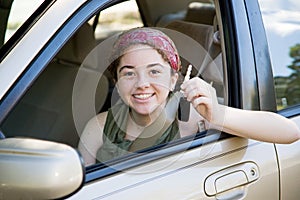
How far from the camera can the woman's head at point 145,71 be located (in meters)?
2.11

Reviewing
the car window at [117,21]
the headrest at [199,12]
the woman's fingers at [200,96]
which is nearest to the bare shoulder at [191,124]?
the woman's fingers at [200,96]

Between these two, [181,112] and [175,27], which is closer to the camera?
[181,112]

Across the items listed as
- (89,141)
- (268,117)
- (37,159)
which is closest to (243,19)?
(268,117)

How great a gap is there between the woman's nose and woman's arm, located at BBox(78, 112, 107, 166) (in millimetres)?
220

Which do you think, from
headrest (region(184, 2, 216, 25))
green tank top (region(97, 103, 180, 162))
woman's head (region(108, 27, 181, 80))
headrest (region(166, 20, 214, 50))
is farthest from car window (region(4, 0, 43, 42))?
headrest (region(184, 2, 216, 25))

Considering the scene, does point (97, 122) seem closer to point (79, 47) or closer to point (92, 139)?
point (92, 139)

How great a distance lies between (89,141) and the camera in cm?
219

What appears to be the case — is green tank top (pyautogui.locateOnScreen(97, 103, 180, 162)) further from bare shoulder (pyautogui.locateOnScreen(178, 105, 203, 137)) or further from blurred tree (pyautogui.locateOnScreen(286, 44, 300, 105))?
blurred tree (pyautogui.locateOnScreen(286, 44, 300, 105))

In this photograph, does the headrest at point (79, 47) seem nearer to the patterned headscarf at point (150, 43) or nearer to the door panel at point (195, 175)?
the patterned headscarf at point (150, 43)

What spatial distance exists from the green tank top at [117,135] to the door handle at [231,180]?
189mm

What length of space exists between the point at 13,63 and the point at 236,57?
0.80 metres

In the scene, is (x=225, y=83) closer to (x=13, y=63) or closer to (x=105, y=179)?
(x=105, y=179)

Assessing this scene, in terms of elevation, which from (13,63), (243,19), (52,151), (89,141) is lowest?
(89,141)

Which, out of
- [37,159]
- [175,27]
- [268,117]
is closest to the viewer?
[37,159]
